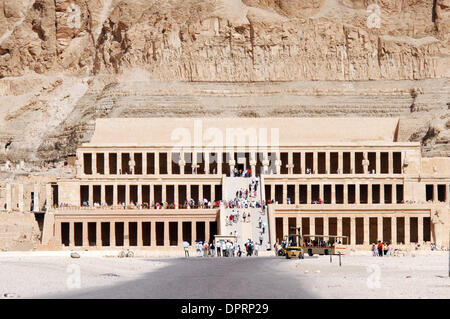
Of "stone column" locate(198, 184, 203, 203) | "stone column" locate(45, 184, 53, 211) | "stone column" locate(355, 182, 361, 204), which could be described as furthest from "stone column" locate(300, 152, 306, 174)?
"stone column" locate(45, 184, 53, 211)

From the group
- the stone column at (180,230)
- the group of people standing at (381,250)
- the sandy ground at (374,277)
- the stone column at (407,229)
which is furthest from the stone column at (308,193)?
the sandy ground at (374,277)

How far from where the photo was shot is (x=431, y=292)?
43.3m

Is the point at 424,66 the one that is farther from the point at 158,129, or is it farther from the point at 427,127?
the point at 158,129

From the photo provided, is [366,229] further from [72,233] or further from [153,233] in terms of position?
[72,233]

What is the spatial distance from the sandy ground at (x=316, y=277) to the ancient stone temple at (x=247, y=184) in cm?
2812

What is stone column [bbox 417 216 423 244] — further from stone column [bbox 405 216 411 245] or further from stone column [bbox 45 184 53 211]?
stone column [bbox 45 184 53 211]

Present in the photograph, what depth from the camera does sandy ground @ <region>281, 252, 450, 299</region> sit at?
1683 inches

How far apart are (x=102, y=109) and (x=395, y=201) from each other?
44.4 meters

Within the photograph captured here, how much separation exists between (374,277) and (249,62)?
103 meters

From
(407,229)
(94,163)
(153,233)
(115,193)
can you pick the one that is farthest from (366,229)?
(94,163)

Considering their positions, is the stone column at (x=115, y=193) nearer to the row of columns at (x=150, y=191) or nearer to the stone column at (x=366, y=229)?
the row of columns at (x=150, y=191)

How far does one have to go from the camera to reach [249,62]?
502 ft

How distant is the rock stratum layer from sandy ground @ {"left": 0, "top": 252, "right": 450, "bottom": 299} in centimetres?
7564

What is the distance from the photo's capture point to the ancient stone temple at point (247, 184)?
10038cm
